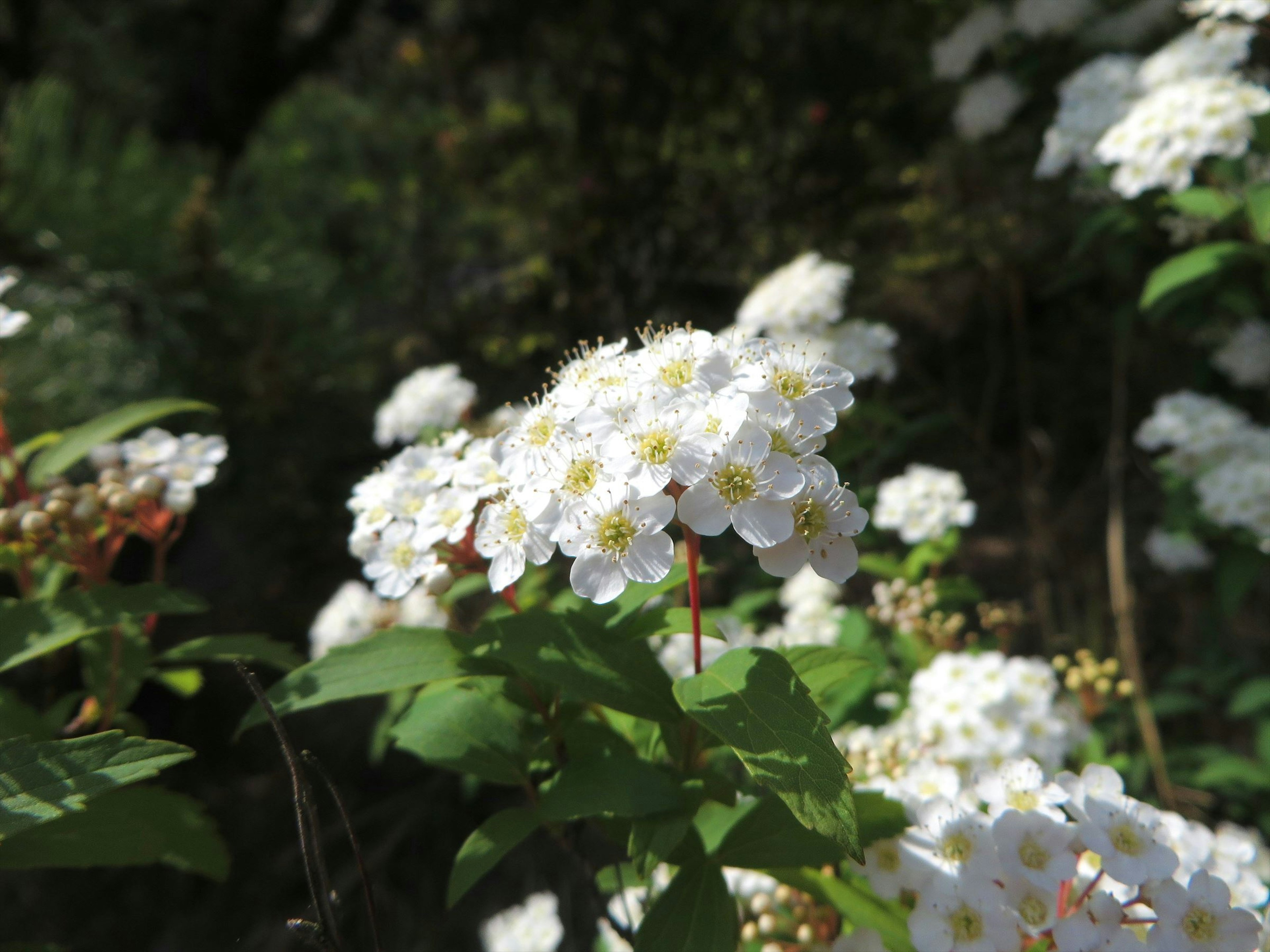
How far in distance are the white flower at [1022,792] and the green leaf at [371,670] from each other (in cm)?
66

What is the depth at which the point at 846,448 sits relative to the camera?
A: 1906 mm

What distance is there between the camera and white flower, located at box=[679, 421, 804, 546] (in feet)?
2.74

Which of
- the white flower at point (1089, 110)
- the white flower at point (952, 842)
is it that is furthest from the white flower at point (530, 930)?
the white flower at point (1089, 110)

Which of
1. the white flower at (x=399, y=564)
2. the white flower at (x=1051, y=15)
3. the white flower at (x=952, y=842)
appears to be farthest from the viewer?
the white flower at (x=1051, y=15)

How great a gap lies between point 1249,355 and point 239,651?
2790mm

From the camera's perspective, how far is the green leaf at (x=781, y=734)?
74 cm

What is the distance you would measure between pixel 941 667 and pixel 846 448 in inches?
21.6

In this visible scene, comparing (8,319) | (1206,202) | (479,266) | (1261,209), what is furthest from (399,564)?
(479,266)

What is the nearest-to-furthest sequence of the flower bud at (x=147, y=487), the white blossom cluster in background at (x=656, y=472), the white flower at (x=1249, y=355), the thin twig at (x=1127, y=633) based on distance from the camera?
the white blossom cluster in background at (x=656, y=472), the flower bud at (x=147, y=487), the thin twig at (x=1127, y=633), the white flower at (x=1249, y=355)

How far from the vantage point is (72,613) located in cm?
106

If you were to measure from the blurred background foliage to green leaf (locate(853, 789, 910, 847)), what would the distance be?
1261 millimetres

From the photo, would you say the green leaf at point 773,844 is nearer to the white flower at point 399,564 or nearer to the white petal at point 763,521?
the white petal at point 763,521

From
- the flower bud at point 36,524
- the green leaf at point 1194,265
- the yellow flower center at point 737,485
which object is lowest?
the yellow flower center at point 737,485

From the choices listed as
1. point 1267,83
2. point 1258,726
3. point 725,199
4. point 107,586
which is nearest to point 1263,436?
point 1258,726
